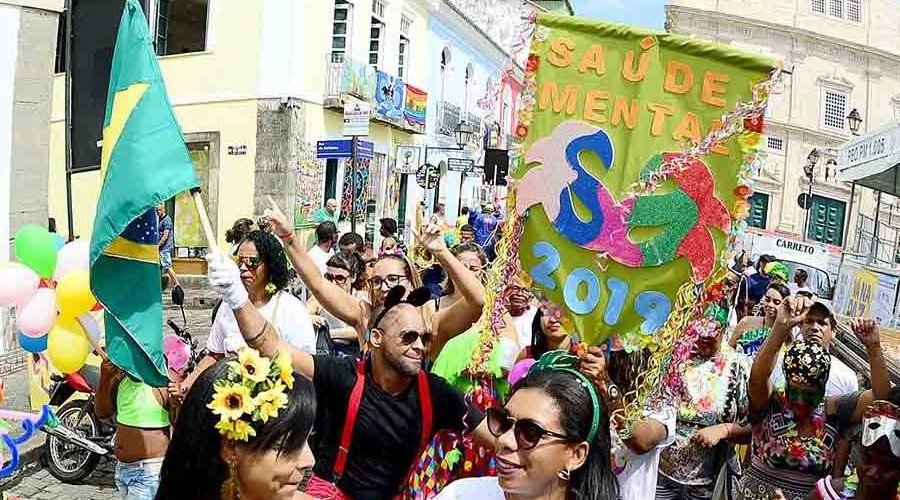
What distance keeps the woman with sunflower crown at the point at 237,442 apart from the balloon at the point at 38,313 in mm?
3012

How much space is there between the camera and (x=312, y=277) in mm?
4270

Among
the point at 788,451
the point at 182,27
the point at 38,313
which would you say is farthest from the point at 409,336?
the point at 182,27

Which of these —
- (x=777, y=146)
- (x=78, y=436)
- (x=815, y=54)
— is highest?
(x=815, y=54)

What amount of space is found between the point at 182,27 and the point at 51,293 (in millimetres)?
14288

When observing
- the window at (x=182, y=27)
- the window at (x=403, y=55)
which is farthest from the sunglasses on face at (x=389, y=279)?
the window at (x=403, y=55)

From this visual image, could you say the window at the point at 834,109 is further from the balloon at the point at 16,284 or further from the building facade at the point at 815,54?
the balloon at the point at 16,284

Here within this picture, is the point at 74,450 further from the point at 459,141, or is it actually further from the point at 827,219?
the point at 827,219

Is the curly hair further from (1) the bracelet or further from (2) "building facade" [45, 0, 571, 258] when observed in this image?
(2) "building facade" [45, 0, 571, 258]

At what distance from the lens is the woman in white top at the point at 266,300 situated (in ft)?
14.4

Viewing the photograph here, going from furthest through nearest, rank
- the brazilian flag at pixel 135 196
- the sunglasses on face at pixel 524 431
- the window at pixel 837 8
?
→ the window at pixel 837 8, the brazilian flag at pixel 135 196, the sunglasses on face at pixel 524 431

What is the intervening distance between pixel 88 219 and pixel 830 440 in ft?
53.9

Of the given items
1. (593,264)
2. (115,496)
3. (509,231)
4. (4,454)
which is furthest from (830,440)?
(115,496)

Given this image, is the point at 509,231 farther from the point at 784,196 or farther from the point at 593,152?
the point at 784,196

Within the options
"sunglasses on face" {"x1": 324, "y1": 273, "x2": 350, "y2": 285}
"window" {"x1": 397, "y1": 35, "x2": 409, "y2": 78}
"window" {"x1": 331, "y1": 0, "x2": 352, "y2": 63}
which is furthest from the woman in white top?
"window" {"x1": 397, "y1": 35, "x2": 409, "y2": 78}
